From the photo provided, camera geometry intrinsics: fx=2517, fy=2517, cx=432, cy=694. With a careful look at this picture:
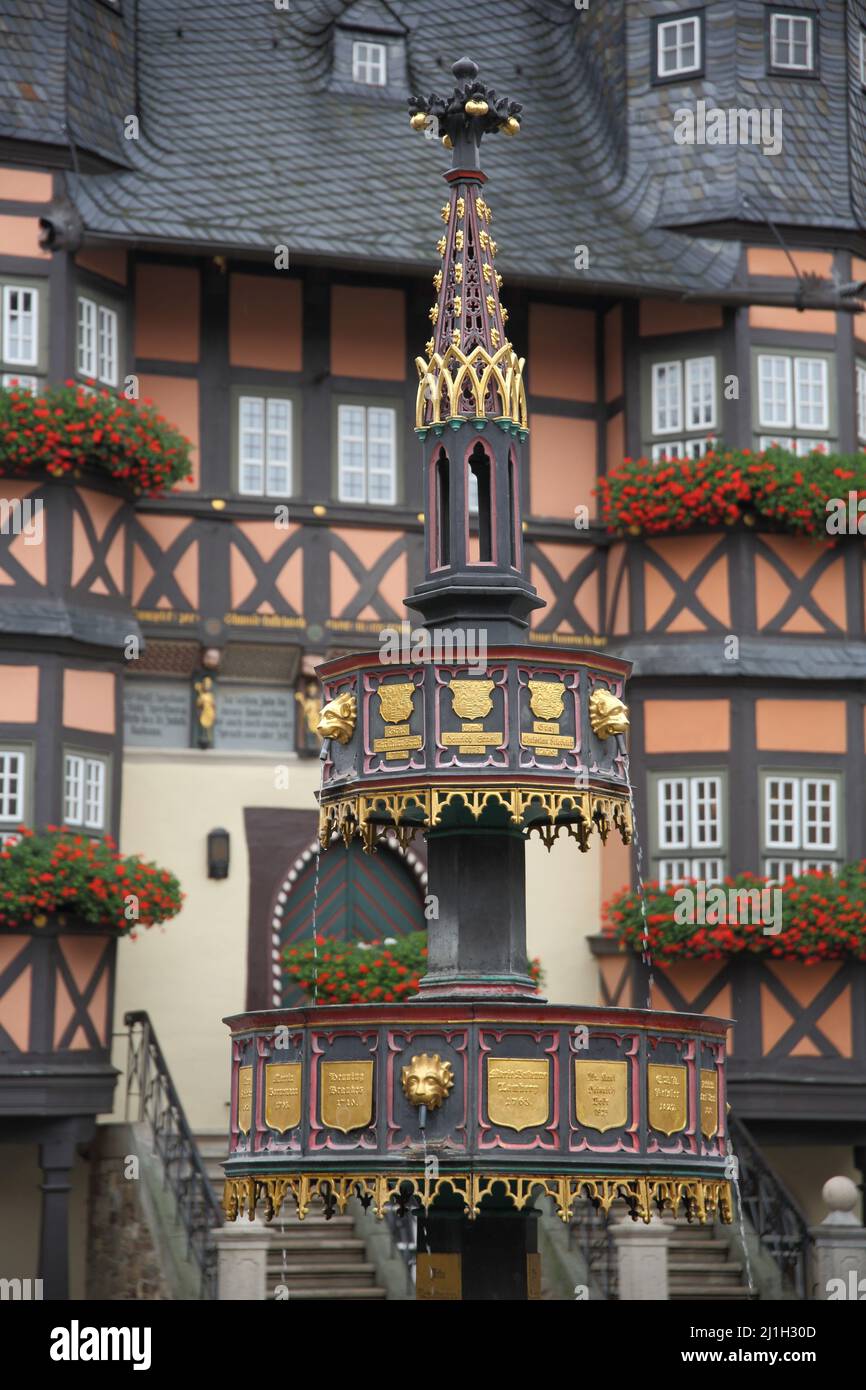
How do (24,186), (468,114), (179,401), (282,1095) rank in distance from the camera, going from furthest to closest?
(179,401) → (24,186) → (468,114) → (282,1095)

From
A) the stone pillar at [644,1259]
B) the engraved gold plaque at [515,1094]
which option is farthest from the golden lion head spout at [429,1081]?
the stone pillar at [644,1259]

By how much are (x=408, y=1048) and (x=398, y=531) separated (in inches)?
450

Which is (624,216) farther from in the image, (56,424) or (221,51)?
(56,424)

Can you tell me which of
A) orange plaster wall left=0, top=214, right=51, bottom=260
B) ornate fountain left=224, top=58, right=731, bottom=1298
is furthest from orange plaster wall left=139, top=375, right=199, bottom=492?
ornate fountain left=224, top=58, right=731, bottom=1298

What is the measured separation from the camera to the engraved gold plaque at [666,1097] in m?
13.1

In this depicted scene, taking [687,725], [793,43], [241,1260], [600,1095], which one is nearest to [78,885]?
[241,1260]

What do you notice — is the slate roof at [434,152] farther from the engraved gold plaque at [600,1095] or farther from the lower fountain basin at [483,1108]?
the engraved gold plaque at [600,1095]

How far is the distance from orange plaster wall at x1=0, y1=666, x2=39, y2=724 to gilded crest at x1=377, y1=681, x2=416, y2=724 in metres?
8.70

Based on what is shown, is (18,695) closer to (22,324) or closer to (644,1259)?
(22,324)

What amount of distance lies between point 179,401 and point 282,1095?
11.4 m

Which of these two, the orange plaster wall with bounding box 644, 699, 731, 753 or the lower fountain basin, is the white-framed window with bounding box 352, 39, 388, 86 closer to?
the orange plaster wall with bounding box 644, 699, 731, 753

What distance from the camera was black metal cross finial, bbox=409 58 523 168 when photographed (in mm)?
14102

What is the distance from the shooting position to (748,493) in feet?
75.5
